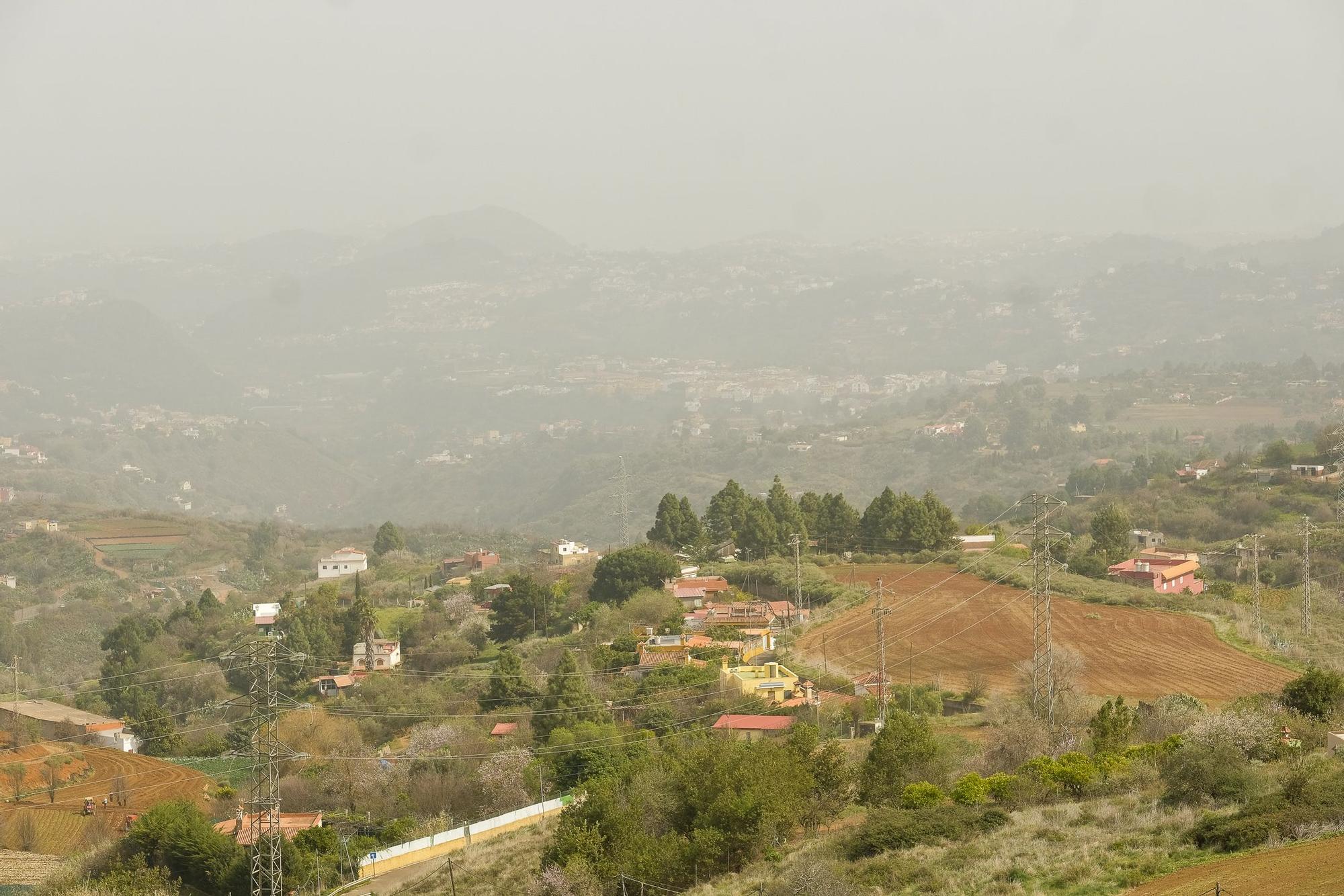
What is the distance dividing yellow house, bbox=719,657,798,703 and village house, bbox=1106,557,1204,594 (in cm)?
1688

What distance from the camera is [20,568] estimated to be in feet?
313

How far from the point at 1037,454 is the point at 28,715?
115690mm

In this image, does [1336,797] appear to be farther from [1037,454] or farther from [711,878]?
[1037,454]

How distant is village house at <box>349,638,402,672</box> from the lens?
1934 inches

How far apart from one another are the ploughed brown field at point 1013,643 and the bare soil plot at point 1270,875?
15.2 meters

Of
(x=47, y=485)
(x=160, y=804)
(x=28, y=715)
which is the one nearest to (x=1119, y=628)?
(x=160, y=804)

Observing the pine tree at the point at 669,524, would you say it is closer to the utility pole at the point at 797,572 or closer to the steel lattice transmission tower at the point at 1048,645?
the utility pole at the point at 797,572

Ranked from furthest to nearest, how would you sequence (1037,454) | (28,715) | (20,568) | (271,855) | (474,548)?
1. (1037,454)
2. (474,548)
3. (20,568)
4. (28,715)
5. (271,855)

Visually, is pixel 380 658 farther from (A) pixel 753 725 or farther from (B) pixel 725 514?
(A) pixel 753 725

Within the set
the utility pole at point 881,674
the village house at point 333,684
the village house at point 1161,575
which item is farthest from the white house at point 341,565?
the utility pole at point 881,674

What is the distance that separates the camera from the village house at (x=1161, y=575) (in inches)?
1938

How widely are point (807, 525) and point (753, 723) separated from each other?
25971 millimetres

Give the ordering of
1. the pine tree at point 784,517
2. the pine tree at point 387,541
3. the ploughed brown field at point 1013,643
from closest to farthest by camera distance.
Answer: the ploughed brown field at point 1013,643, the pine tree at point 784,517, the pine tree at point 387,541

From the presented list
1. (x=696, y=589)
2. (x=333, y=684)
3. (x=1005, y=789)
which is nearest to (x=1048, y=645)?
(x=1005, y=789)
